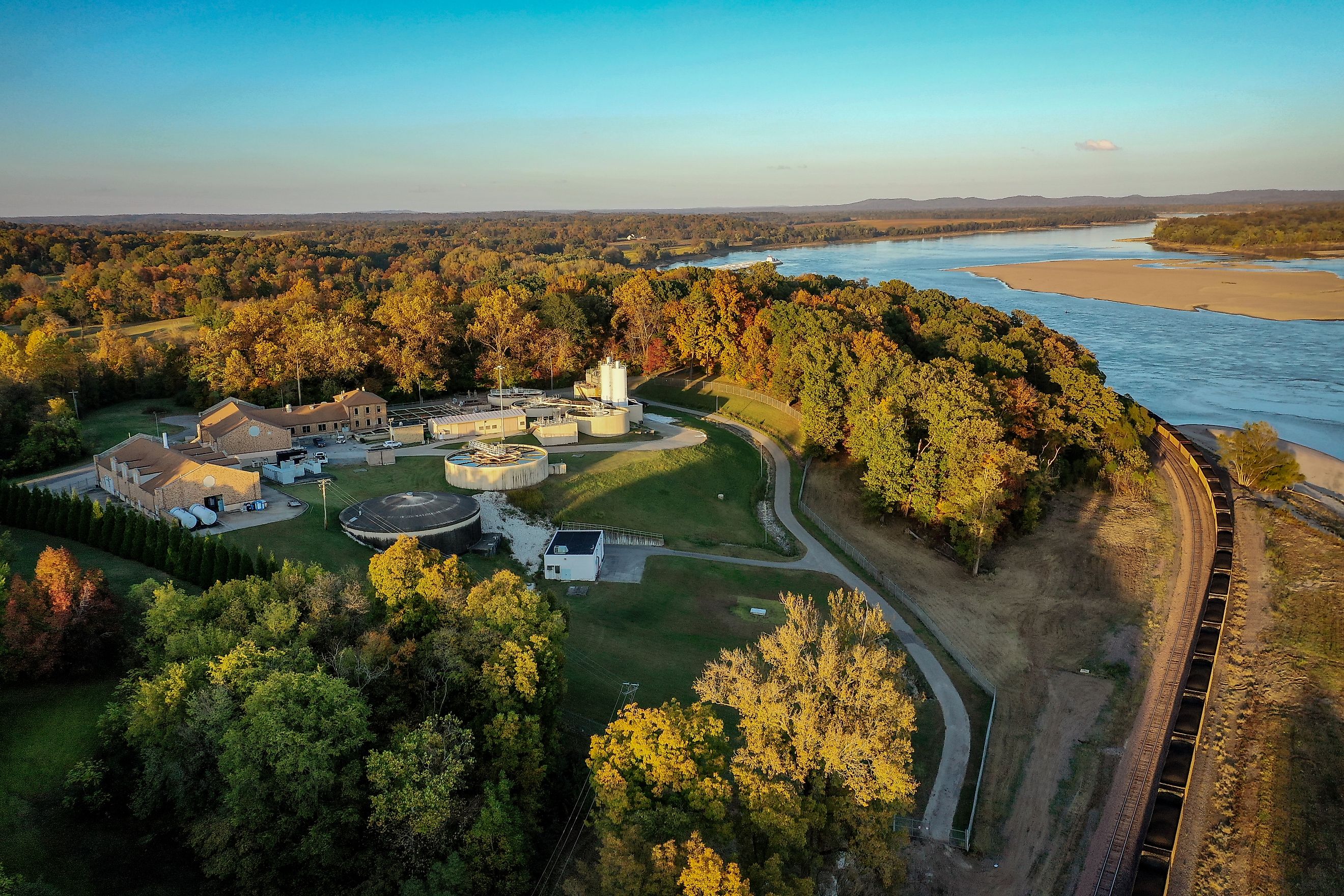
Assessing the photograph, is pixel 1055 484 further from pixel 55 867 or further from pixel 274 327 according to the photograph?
pixel 274 327

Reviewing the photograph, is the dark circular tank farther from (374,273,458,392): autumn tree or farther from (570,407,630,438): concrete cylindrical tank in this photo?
(374,273,458,392): autumn tree

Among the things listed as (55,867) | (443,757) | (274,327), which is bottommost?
(55,867)

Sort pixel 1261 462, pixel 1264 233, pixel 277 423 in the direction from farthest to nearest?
pixel 1264 233, pixel 277 423, pixel 1261 462

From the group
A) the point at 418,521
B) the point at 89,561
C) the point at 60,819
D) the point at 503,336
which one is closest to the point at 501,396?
the point at 503,336

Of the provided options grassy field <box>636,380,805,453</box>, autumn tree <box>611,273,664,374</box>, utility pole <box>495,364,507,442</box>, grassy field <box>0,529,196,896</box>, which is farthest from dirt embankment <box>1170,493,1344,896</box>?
autumn tree <box>611,273,664,374</box>

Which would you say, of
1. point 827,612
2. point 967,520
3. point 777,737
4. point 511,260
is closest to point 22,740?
point 777,737

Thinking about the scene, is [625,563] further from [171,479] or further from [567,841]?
[171,479]
